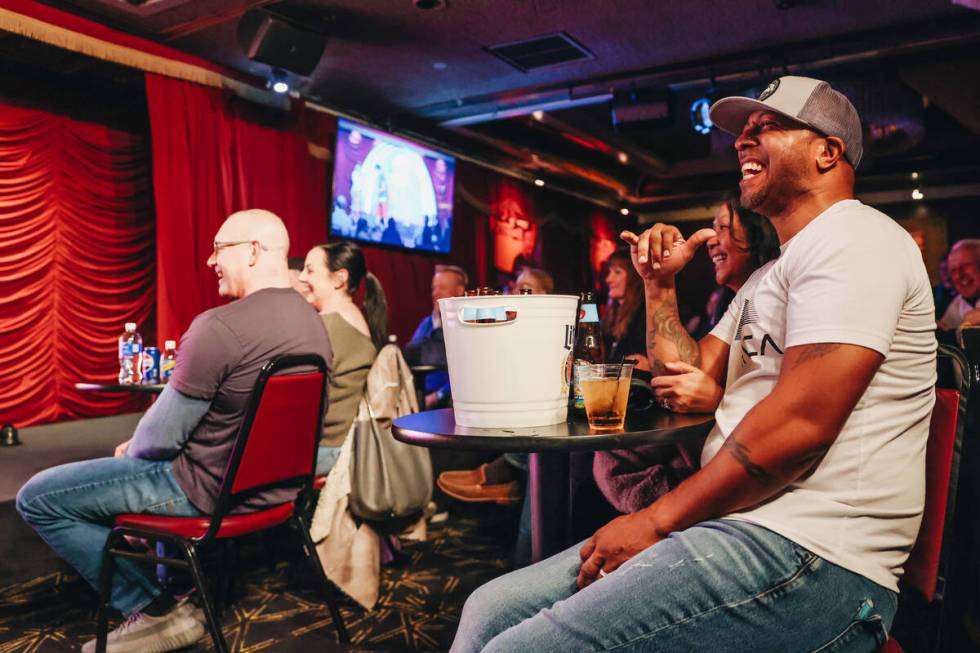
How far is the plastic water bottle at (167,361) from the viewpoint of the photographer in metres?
3.55

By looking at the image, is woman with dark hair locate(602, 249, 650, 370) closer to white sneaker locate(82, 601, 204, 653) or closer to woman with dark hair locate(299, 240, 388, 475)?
woman with dark hair locate(299, 240, 388, 475)

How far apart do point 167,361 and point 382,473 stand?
2.25 meters

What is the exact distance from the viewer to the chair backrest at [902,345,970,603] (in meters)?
1.10

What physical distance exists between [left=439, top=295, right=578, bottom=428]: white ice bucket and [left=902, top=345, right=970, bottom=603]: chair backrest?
601 mm

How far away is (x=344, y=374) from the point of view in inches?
105

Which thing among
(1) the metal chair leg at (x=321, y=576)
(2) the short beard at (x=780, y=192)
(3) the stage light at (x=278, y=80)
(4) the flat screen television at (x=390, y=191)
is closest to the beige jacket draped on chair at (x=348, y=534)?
(1) the metal chair leg at (x=321, y=576)

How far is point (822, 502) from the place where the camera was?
0.96 meters

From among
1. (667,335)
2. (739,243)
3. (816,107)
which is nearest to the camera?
(816,107)

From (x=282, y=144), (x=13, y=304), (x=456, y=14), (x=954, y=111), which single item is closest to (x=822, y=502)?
(x=456, y=14)

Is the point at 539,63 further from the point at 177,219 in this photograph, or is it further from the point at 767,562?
the point at 767,562

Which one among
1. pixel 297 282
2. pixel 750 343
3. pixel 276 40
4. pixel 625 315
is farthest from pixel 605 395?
pixel 276 40

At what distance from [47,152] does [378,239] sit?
8.77 feet

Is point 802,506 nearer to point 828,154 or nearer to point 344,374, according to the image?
point 828,154

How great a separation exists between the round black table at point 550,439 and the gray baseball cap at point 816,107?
0.52 meters
